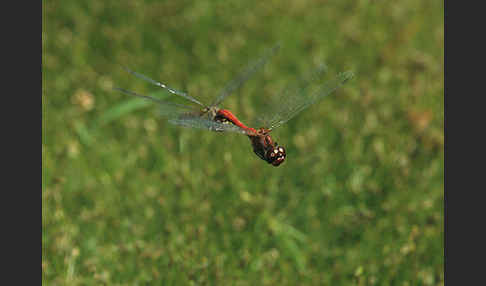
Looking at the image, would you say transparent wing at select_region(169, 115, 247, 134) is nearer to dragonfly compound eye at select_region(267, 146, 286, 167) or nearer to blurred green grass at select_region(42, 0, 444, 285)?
dragonfly compound eye at select_region(267, 146, 286, 167)

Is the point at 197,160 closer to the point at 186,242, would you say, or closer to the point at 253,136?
the point at 186,242

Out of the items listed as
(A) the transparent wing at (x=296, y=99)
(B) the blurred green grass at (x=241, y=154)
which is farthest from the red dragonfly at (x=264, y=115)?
(B) the blurred green grass at (x=241, y=154)

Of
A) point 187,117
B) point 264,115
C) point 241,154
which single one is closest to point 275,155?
point 264,115

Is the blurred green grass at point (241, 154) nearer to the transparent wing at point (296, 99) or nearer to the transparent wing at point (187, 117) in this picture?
the transparent wing at point (187, 117)

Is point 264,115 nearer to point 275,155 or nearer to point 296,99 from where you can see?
point 296,99

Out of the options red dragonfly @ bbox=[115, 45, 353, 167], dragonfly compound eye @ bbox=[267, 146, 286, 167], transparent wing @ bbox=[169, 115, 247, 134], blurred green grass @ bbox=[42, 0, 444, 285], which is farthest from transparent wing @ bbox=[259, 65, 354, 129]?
blurred green grass @ bbox=[42, 0, 444, 285]

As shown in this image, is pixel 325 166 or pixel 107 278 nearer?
pixel 107 278

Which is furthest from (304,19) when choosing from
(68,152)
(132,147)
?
(68,152)
